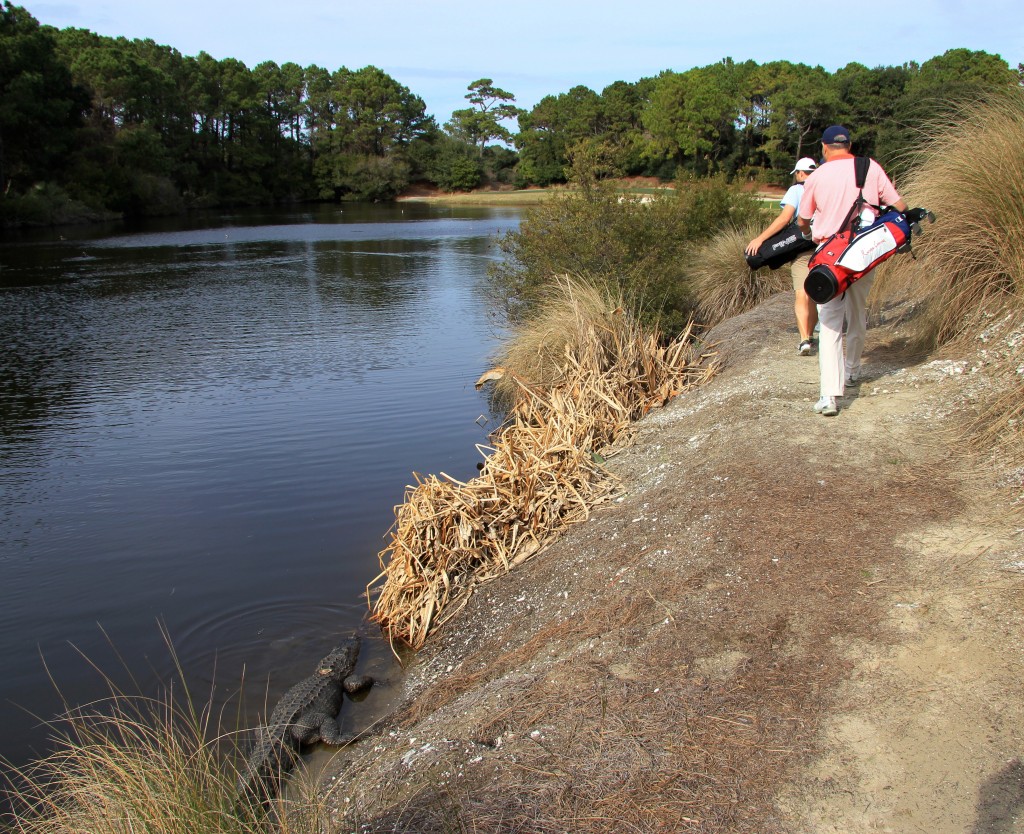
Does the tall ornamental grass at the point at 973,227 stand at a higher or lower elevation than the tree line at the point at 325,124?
lower

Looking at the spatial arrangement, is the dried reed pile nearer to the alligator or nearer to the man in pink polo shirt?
the alligator

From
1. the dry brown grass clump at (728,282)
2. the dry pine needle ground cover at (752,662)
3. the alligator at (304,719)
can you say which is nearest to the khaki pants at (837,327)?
the dry pine needle ground cover at (752,662)

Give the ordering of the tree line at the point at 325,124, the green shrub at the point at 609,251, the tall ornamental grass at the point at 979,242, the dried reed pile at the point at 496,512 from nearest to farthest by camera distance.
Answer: the dried reed pile at the point at 496,512 < the tall ornamental grass at the point at 979,242 < the green shrub at the point at 609,251 < the tree line at the point at 325,124

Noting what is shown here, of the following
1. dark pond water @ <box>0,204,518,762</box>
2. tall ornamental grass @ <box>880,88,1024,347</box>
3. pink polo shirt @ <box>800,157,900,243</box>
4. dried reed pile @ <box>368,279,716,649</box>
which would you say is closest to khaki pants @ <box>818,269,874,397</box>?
pink polo shirt @ <box>800,157,900,243</box>

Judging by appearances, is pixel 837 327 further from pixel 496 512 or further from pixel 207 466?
pixel 207 466

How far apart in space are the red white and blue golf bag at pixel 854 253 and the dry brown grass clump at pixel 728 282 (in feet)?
21.5

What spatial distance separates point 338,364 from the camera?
51.4 feet

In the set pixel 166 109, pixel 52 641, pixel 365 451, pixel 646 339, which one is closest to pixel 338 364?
pixel 365 451

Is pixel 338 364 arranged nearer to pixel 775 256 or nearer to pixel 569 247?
pixel 569 247

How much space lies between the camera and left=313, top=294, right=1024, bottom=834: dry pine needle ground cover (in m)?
3.23

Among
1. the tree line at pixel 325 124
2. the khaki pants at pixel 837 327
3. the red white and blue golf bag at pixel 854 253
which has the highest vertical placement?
the tree line at pixel 325 124

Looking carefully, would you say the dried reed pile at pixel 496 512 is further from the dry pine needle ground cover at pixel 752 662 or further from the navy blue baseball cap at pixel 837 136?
the navy blue baseball cap at pixel 837 136

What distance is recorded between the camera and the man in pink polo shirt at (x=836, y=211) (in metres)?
6.05

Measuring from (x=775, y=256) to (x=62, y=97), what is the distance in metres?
55.3
